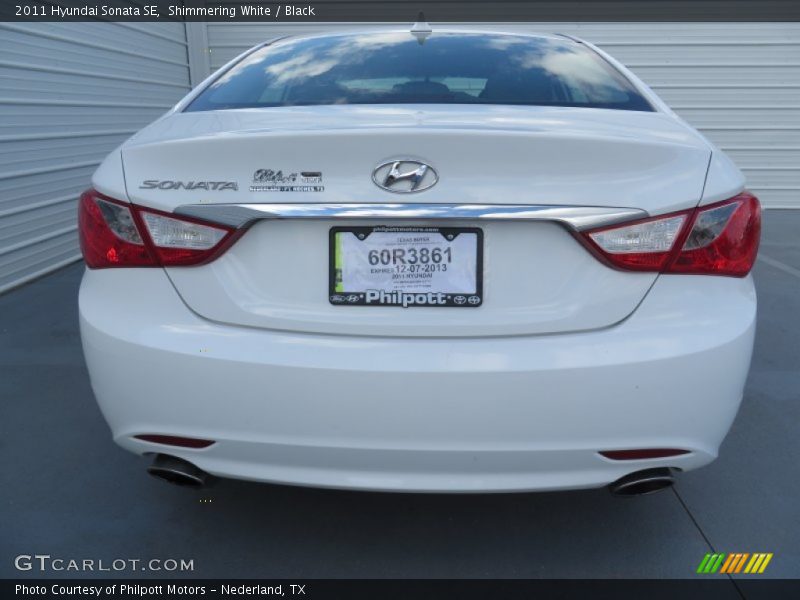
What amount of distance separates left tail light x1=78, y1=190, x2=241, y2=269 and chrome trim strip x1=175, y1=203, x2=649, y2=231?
5.5 inches

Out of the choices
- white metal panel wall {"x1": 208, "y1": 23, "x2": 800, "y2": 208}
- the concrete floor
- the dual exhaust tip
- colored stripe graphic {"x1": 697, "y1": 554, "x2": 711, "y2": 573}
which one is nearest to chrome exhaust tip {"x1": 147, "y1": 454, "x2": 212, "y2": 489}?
the dual exhaust tip

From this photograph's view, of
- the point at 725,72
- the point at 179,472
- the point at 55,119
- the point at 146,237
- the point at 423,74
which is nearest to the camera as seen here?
the point at 146,237

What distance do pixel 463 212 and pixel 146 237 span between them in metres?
0.77

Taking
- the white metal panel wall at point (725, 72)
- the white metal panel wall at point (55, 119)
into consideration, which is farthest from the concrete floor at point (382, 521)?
the white metal panel wall at point (725, 72)

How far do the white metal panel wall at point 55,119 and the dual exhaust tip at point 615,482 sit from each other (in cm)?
382

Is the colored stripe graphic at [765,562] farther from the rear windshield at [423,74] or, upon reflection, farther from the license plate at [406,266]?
the rear windshield at [423,74]

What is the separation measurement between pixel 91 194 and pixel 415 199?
0.87 meters

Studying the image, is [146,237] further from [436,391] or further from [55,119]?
[55,119]

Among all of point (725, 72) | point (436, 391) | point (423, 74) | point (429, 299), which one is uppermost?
point (423, 74)

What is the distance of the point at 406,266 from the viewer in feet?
5.77

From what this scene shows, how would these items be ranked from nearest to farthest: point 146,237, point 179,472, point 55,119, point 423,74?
point 146,237 < point 179,472 < point 423,74 < point 55,119

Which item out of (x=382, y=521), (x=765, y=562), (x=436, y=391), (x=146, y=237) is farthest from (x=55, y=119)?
(x=765, y=562)

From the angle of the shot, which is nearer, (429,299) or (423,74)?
(429,299)

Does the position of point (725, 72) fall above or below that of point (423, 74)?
below
